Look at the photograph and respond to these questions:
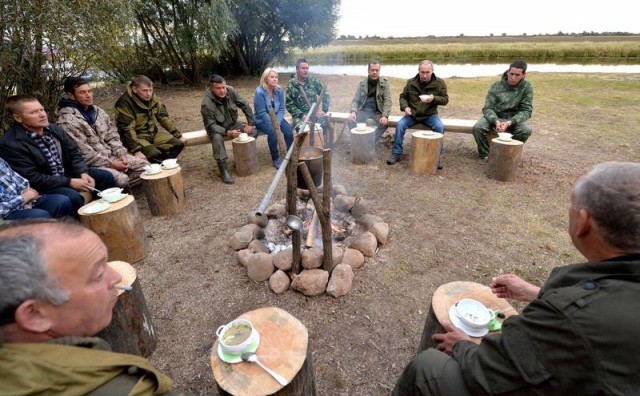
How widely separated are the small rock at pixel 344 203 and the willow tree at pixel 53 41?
4.31m

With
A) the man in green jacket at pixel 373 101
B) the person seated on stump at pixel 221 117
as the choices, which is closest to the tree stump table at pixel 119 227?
the person seated on stump at pixel 221 117

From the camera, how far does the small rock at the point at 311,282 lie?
2.96 meters

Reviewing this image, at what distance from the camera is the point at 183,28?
12266 millimetres

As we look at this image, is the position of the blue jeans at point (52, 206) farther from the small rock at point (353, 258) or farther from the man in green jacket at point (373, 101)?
the man in green jacket at point (373, 101)

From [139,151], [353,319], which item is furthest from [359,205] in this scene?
[139,151]

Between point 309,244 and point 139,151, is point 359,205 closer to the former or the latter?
point 309,244

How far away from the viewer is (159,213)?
449 centimetres

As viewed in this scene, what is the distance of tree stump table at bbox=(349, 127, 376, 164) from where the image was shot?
19.1 ft

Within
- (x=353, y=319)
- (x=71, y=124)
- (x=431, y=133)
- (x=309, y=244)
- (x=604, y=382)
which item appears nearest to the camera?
(x=604, y=382)

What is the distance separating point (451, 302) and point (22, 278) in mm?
2017

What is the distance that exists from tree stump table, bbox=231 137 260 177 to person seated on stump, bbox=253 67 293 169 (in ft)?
1.44

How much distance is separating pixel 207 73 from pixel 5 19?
525 inches

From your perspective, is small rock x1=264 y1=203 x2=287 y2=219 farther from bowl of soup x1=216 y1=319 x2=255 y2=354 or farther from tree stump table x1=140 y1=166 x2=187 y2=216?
bowl of soup x1=216 y1=319 x2=255 y2=354

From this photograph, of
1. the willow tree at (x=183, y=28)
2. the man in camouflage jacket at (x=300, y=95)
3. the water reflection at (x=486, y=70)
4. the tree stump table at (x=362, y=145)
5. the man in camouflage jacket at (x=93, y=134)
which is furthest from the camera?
the water reflection at (x=486, y=70)
